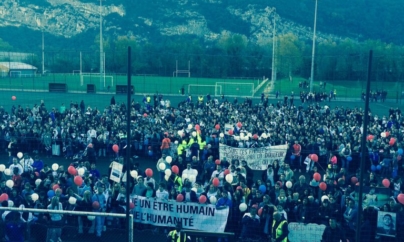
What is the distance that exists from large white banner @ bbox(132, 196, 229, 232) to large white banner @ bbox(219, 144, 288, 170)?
15.2ft

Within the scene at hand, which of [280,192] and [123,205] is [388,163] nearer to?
[280,192]

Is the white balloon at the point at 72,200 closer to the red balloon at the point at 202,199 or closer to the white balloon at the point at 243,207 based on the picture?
the red balloon at the point at 202,199

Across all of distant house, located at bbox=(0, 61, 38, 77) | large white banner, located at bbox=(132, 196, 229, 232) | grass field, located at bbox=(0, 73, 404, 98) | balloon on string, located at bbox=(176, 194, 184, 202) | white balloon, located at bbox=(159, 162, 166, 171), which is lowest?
large white banner, located at bbox=(132, 196, 229, 232)

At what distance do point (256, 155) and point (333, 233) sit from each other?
5.50 meters

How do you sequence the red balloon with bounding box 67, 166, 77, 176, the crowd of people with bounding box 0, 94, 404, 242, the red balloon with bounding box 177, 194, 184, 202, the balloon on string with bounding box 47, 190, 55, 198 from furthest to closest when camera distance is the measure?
the red balloon with bounding box 67, 166, 77, 176
the balloon on string with bounding box 47, 190, 55, 198
the red balloon with bounding box 177, 194, 184, 202
the crowd of people with bounding box 0, 94, 404, 242

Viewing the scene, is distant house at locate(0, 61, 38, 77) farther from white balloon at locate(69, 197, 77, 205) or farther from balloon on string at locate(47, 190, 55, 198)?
white balloon at locate(69, 197, 77, 205)

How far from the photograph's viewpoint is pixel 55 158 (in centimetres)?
1736

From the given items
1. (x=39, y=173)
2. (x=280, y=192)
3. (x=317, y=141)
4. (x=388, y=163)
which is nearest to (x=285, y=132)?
(x=317, y=141)

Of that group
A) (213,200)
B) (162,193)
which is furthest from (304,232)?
(162,193)

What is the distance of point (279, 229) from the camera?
8203 millimetres

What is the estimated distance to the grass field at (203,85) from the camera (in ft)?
122

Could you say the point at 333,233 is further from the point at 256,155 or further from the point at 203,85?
the point at 203,85

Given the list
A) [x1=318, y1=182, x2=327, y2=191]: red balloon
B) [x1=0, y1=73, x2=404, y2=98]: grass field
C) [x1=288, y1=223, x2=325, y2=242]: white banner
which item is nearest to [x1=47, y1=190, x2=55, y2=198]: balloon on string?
[x1=288, y1=223, x2=325, y2=242]: white banner

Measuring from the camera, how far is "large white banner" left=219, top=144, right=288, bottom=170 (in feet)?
44.5
